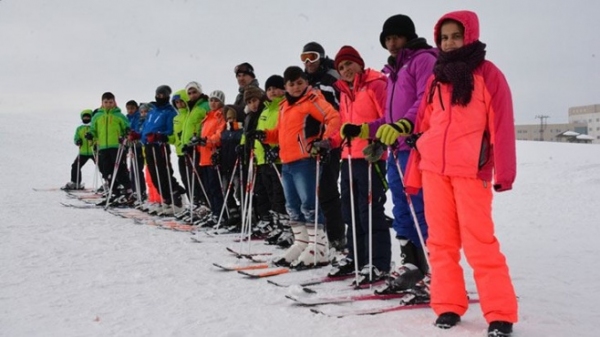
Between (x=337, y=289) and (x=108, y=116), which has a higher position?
(x=108, y=116)

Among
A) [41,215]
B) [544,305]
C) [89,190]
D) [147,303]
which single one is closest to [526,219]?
[544,305]

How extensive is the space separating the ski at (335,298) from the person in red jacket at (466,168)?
694 millimetres

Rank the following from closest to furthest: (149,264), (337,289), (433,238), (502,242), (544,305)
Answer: (433,238)
(544,305)
(337,289)
(149,264)
(502,242)

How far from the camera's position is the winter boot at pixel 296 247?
5316 millimetres

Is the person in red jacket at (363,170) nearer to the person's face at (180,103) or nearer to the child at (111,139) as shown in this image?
the person's face at (180,103)

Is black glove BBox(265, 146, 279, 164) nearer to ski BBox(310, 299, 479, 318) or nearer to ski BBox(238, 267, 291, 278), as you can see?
ski BBox(238, 267, 291, 278)

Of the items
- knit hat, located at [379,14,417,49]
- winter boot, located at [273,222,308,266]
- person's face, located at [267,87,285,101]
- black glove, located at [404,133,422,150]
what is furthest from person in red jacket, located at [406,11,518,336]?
person's face, located at [267,87,285,101]

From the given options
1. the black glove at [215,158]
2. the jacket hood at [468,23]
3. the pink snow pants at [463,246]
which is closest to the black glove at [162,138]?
the black glove at [215,158]

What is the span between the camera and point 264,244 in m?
6.74

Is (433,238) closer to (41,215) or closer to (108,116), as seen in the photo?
(41,215)

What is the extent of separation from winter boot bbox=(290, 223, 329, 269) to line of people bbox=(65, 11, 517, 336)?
0.01 metres

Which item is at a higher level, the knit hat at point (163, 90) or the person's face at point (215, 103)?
the knit hat at point (163, 90)

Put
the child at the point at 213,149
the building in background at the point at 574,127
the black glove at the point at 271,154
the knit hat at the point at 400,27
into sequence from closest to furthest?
the knit hat at the point at 400,27, the black glove at the point at 271,154, the child at the point at 213,149, the building in background at the point at 574,127

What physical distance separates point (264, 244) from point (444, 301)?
370 centimetres
